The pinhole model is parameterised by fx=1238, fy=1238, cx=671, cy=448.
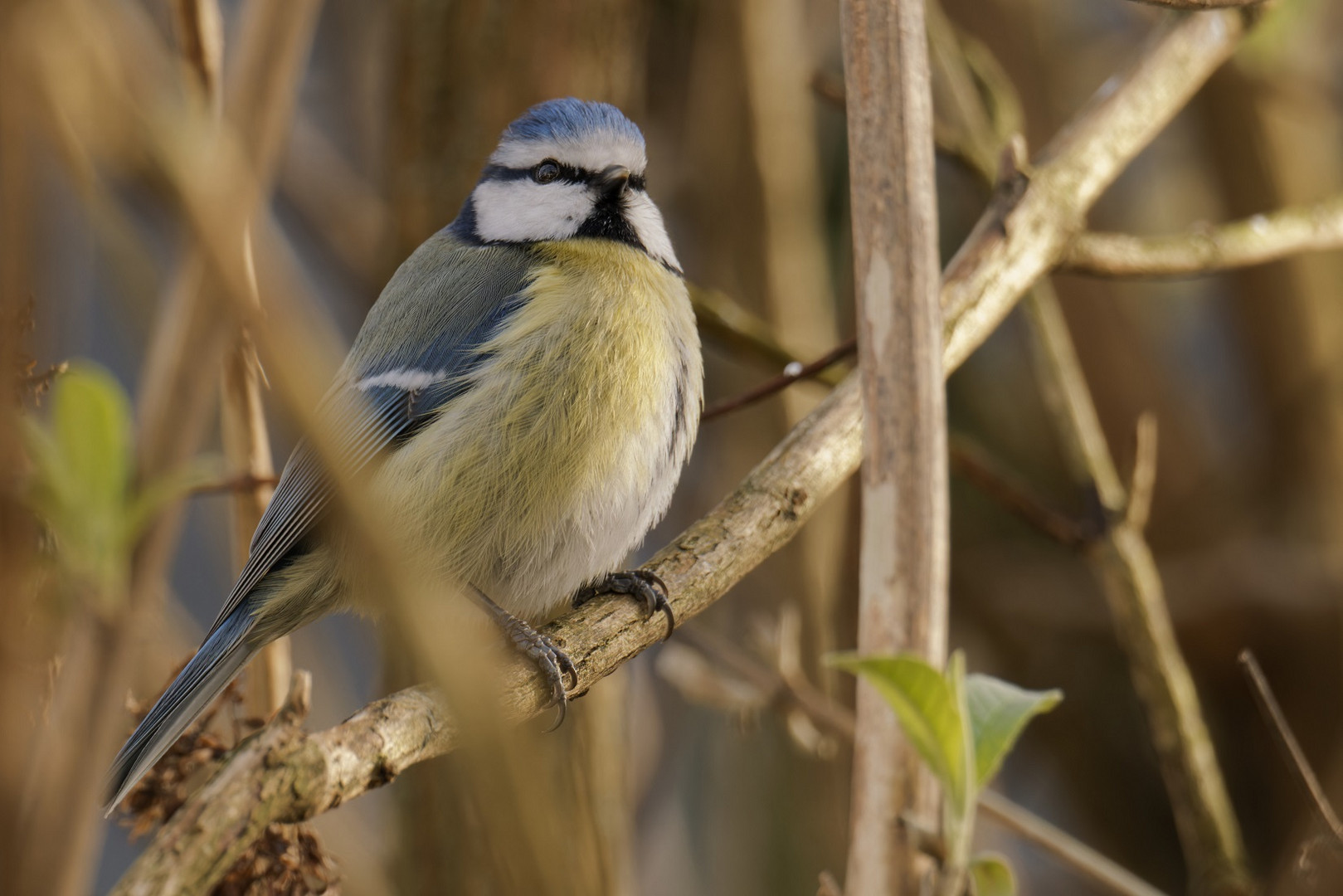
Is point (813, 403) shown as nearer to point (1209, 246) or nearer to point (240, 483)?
point (1209, 246)

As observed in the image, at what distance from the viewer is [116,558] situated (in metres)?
1.23

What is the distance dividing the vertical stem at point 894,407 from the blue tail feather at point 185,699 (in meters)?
0.91

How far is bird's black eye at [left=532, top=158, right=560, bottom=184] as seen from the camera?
6.82 feet

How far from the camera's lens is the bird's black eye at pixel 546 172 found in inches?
81.9

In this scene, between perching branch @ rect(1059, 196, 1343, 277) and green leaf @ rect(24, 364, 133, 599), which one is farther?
perching branch @ rect(1059, 196, 1343, 277)

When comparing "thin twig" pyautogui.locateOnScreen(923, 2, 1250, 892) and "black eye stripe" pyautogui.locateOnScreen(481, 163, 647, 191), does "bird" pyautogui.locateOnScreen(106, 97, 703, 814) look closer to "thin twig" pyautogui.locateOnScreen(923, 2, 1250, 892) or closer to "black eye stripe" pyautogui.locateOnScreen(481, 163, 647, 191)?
"black eye stripe" pyautogui.locateOnScreen(481, 163, 647, 191)

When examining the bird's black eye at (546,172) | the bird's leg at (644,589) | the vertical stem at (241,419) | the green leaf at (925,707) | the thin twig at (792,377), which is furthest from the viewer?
the bird's black eye at (546,172)

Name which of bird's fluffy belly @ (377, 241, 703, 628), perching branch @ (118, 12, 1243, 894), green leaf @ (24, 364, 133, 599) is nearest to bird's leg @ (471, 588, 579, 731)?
perching branch @ (118, 12, 1243, 894)

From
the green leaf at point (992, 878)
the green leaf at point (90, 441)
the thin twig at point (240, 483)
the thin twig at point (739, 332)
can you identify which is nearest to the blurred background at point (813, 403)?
the thin twig at point (739, 332)

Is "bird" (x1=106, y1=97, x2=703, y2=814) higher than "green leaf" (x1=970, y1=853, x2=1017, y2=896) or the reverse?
higher

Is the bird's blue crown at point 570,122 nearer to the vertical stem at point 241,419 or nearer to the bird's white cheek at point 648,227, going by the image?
the bird's white cheek at point 648,227

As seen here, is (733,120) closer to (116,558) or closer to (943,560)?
(116,558)

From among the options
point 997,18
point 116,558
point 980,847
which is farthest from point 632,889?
point 997,18

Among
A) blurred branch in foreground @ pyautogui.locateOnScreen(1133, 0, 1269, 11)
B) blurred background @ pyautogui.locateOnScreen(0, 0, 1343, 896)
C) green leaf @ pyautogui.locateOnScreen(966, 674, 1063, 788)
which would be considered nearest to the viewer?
green leaf @ pyautogui.locateOnScreen(966, 674, 1063, 788)
